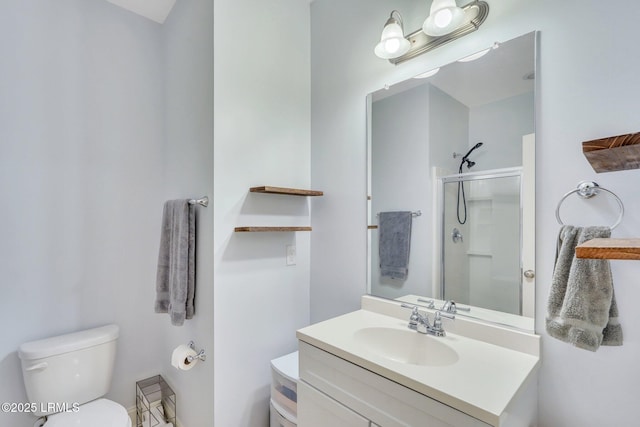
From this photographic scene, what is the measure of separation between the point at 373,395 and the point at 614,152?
95 centimetres

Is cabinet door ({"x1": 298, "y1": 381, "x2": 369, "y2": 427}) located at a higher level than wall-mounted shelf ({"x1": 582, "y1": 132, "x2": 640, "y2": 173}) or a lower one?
lower

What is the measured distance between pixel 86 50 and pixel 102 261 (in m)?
1.34

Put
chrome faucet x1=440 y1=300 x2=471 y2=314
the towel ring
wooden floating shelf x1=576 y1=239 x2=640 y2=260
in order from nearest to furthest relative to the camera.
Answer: wooden floating shelf x1=576 y1=239 x2=640 y2=260 < the towel ring < chrome faucet x1=440 y1=300 x2=471 y2=314

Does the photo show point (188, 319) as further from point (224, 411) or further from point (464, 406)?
point (464, 406)

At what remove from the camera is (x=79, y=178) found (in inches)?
69.1

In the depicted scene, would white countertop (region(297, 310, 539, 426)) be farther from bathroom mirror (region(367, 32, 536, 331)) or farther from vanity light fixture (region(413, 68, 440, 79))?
vanity light fixture (region(413, 68, 440, 79))

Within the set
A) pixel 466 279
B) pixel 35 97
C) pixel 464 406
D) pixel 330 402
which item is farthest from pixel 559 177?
pixel 35 97

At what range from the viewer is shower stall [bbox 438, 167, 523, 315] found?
3.59 ft

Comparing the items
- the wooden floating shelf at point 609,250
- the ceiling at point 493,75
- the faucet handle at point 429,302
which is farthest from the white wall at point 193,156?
the wooden floating shelf at point 609,250

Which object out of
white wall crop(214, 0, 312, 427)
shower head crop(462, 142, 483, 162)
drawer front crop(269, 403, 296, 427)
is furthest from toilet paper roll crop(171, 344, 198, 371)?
shower head crop(462, 142, 483, 162)

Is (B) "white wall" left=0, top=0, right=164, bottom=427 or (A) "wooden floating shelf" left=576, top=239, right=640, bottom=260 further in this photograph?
(B) "white wall" left=0, top=0, right=164, bottom=427

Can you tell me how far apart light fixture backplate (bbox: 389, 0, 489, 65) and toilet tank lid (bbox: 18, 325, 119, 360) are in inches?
87.3

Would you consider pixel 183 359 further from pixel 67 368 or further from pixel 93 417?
pixel 67 368

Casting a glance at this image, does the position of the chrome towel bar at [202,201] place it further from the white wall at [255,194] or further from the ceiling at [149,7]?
the ceiling at [149,7]
